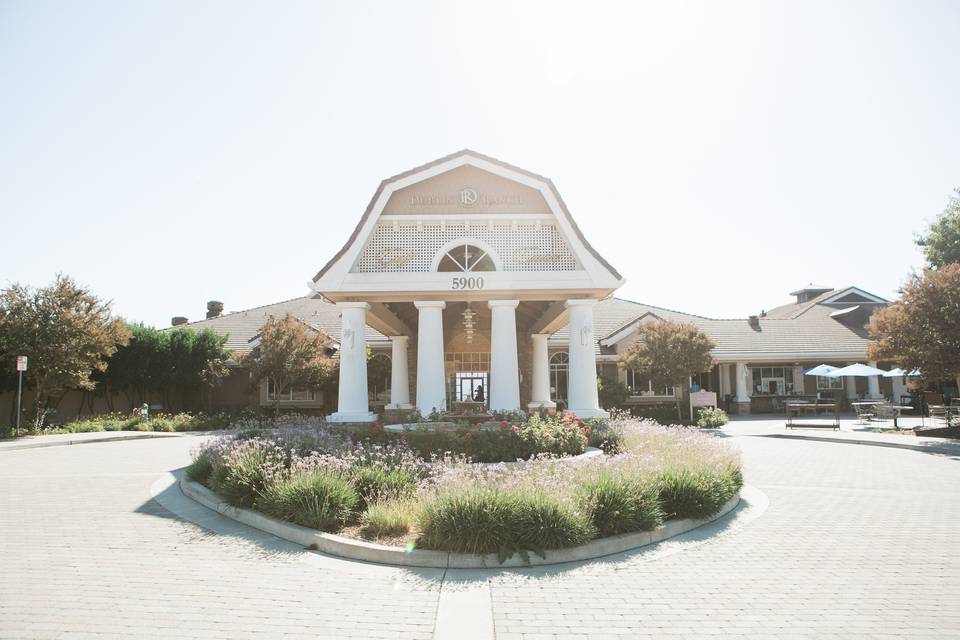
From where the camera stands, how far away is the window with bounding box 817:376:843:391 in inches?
1181

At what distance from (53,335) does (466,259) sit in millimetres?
14564

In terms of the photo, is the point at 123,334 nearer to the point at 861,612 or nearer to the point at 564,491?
the point at 564,491

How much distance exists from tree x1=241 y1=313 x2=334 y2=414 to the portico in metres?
9.16

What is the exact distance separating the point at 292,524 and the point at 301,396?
21.2 meters

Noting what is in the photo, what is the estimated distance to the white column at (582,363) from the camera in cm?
1388

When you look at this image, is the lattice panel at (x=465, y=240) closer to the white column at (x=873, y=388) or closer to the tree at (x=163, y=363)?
the tree at (x=163, y=363)

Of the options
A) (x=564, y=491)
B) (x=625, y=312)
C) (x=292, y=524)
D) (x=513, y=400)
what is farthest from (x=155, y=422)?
(x=625, y=312)

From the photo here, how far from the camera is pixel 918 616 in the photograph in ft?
14.3

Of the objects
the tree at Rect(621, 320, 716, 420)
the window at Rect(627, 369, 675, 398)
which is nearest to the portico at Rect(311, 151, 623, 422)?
the tree at Rect(621, 320, 716, 420)

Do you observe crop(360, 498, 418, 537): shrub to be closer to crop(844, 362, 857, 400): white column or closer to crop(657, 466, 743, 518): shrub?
crop(657, 466, 743, 518): shrub

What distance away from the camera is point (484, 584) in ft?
16.6

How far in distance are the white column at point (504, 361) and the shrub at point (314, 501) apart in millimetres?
6931

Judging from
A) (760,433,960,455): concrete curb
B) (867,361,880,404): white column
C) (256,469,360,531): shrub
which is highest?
(867,361,880,404): white column

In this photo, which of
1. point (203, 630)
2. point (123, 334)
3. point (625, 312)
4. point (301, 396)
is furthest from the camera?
point (625, 312)
